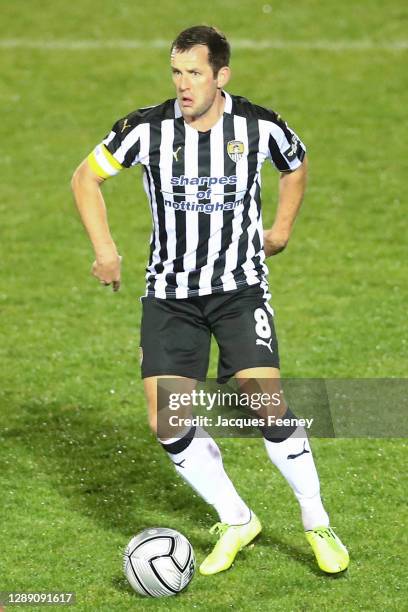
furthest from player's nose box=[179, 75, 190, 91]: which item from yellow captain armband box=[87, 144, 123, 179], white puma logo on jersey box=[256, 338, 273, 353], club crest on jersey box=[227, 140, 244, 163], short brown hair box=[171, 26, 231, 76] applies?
white puma logo on jersey box=[256, 338, 273, 353]

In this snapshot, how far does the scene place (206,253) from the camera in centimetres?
694

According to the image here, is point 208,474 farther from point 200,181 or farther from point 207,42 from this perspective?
point 207,42

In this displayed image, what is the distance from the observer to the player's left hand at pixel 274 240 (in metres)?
7.28

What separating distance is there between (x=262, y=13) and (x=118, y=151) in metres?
12.3

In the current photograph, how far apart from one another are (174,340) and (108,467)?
165 centimetres

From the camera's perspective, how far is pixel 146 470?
8.24 m

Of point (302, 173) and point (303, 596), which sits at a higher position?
point (302, 173)

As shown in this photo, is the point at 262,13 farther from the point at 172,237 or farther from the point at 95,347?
the point at 172,237

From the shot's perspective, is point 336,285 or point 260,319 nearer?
point 260,319

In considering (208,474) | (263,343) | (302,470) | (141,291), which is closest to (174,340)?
(263,343)

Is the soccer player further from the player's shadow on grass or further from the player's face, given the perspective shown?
the player's shadow on grass

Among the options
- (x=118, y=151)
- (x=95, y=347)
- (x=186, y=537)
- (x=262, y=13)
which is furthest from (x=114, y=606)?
(x=262, y=13)

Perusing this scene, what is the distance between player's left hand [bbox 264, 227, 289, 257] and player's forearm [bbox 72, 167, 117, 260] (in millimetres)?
948

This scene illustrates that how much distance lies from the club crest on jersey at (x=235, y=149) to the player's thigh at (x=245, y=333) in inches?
27.8
